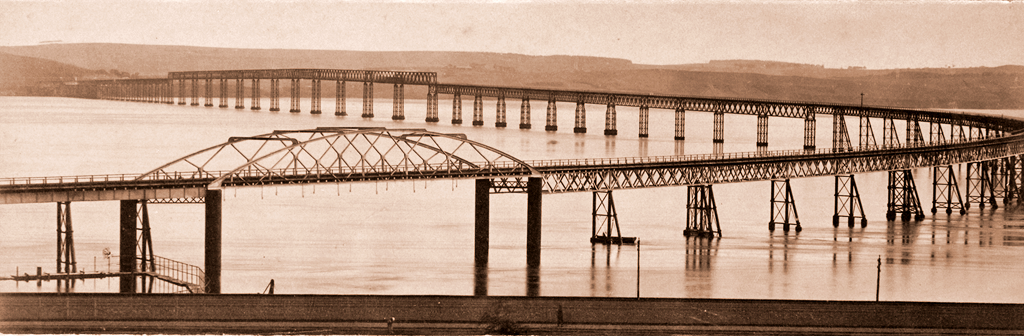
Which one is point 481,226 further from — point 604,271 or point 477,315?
point 477,315

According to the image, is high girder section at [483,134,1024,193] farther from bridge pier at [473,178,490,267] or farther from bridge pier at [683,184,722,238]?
bridge pier at [683,184,722,238]

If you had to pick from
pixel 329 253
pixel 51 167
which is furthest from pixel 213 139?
pixel 329 253

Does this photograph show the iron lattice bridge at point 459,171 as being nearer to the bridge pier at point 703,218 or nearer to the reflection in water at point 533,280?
the bridge pier at point 703,218

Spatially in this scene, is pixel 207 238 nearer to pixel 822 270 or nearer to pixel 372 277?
pixel 372 277

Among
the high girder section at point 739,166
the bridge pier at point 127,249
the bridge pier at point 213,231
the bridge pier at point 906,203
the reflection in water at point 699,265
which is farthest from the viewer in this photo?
the bridge pier at point 906,203

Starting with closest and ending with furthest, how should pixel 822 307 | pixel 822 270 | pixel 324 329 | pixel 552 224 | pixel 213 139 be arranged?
1. pixel 324 329
2. pixel 822 307
3. pixel 822 270
4. pixel 552 224
5. pixel 213 139

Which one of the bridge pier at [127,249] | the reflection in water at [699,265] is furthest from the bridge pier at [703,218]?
the bridge pier at [127,249]

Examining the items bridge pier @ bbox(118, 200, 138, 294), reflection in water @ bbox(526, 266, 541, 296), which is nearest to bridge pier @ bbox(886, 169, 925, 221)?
reflection in water @ bbox(526, 266, 541, 296)
